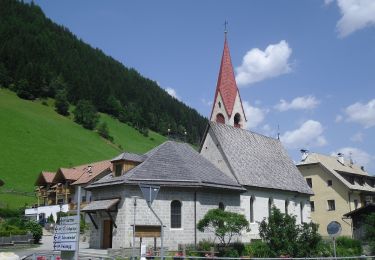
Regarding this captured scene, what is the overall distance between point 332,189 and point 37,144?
59715 mm

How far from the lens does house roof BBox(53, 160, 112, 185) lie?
65.1m

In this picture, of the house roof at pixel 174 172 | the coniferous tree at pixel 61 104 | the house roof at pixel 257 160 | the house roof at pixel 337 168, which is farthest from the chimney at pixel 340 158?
the coniferous tree at pixel 61 104

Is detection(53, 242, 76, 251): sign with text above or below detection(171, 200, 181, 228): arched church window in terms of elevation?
below

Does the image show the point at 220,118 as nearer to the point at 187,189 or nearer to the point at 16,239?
the point at 187,189

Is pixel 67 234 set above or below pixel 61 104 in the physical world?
below

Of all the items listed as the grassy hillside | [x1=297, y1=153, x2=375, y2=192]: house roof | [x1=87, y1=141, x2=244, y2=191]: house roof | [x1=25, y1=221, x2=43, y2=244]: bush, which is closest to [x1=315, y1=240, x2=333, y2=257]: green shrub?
[x1=87, y1=141, x2=244, y2=191]: house roof

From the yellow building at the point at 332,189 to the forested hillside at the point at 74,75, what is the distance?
80.7m

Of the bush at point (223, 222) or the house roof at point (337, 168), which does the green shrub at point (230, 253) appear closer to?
the bush at point (223, 222)

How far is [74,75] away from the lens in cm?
14575

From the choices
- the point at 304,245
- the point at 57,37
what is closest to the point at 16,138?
the point at 304,245

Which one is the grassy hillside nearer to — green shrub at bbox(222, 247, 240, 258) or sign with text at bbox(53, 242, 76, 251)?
green shrub at bbox(222, 247, 240, 258)

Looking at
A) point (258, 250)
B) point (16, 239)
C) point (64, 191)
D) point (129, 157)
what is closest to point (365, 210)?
point (258, 250)

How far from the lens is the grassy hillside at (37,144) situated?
258ft

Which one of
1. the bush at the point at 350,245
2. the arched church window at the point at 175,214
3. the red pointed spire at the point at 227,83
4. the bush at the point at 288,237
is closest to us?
the bush at the point at 288,237
